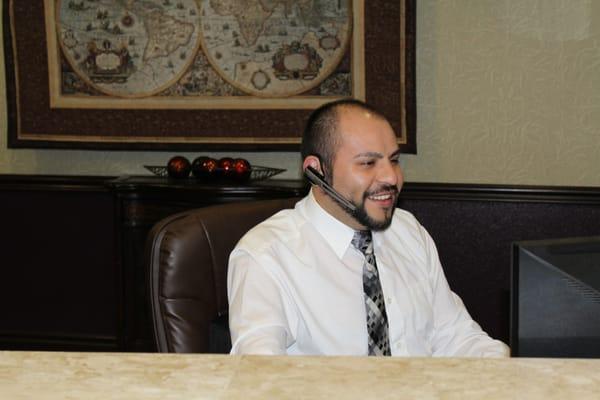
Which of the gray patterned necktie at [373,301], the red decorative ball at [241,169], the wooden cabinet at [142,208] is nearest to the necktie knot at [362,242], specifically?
the gray patterned necktie at [373,301]

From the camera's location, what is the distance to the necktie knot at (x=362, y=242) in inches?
89.4

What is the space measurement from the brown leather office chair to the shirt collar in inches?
8.8

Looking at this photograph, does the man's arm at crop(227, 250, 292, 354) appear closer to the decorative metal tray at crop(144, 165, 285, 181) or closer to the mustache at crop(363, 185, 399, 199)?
the mustache at crop(363, 185, 399, 199)

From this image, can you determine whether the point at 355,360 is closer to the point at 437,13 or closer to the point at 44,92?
the point at 437,13

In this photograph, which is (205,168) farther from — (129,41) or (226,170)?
(129,41)

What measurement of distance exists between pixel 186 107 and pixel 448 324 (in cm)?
206

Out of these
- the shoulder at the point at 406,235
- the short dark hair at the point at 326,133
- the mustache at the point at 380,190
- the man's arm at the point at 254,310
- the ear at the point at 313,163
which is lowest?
the man's arm at the point at 254,310

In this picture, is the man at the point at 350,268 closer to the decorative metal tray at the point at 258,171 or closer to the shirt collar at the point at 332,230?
the shirt collar at the point at 332,230

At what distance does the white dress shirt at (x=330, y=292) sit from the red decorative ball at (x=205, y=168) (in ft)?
4.88

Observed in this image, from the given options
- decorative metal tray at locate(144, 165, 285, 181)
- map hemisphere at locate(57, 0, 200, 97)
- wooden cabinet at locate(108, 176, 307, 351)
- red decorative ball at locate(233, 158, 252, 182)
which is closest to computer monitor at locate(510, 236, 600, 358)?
wooden cabinet at locate(108, 176, 307, 351)

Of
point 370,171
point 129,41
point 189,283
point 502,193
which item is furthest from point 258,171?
point 189,283

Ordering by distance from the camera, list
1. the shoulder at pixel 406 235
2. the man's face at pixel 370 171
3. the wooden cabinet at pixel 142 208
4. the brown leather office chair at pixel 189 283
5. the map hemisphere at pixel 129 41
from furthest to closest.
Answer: the map hemisphere at pixel 129 41, the wooden cabinet at pixel 142 208, the shoulder at pixel 406 235, the man's face at pixel 370 171, the brown leather office chair at pixel 189 283

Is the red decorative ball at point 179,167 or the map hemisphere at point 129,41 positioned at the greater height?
the map hemisphere at point 129,41

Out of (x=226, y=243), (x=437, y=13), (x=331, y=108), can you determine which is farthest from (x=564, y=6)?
(x=226, y=243)
